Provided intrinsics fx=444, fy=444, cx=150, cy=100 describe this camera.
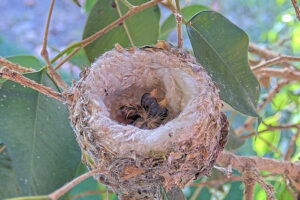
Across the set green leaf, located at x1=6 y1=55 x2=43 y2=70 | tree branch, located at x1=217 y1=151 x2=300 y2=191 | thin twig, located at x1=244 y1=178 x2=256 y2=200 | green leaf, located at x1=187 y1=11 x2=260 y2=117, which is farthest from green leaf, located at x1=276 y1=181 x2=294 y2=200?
green leaf, located at x1=6 y1=55 x2=43 y2=70

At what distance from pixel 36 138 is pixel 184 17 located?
2.02ft

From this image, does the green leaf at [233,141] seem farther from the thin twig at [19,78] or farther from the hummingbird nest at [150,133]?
the thin twig at [19,78]

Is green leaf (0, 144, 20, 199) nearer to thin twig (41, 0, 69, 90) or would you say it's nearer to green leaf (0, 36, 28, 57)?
thin twig (41, 0, 69, 90)

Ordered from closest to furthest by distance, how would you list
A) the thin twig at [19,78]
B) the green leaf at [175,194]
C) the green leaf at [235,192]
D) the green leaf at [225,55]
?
1. the thin twig at [19,78]
2. the green leaf at [175,194]
3. the green leaf at [225,55]
4. the green leaf at [235,192]

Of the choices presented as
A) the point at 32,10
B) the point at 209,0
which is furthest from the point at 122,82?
the point at 32,10

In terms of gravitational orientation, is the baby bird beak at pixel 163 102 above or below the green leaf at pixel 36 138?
below

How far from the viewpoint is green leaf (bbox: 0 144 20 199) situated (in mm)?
934

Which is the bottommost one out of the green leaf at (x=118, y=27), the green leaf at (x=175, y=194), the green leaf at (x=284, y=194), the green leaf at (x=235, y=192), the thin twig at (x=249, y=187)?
the green leaf at (x=235, y=192)

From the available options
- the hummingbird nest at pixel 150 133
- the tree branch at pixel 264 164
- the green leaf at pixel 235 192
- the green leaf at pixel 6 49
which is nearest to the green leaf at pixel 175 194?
the hummingbird nest at pixel 150 133

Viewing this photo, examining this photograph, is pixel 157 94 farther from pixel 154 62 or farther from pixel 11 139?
pixel 11 139

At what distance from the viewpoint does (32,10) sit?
4457 millimetres

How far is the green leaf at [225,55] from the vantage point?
3.28ft

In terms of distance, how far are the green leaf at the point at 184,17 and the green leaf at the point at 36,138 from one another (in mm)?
545

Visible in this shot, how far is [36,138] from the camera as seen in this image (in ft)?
2.92
